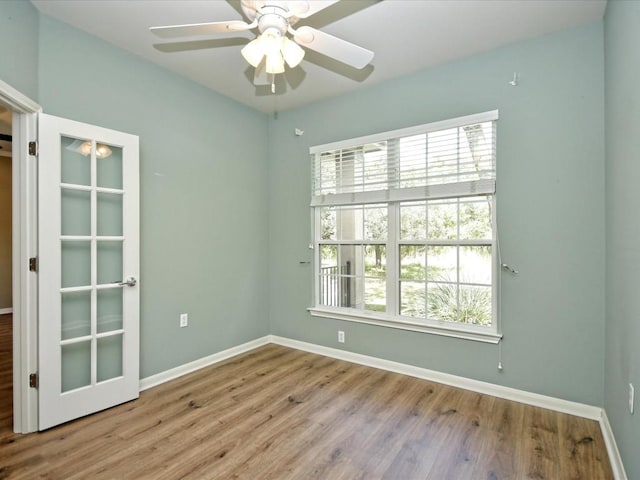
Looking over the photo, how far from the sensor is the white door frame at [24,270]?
2.27 m

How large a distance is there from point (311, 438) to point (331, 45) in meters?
2.45

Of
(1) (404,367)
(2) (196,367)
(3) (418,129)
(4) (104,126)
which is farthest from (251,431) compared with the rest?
(3) (418,129)

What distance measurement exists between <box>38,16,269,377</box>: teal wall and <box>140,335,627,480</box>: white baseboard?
0.09 metres

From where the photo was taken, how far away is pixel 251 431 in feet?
7.60

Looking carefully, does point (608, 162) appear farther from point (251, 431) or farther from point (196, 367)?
point (196, 367)

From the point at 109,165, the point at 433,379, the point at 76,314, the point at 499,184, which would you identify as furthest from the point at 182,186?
the point at 433,379

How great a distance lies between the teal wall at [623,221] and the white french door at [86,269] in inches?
127

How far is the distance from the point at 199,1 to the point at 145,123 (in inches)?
47.4

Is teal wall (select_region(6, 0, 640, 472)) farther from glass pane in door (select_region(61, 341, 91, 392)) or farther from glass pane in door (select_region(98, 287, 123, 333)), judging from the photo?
glass pane in door (select_region(61, 341, 91, 392))

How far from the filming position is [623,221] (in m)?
1.89

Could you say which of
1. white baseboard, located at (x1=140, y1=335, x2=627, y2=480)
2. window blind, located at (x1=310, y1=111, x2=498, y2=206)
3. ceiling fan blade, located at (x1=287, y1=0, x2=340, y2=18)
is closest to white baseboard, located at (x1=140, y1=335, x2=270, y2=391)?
white baseboard, located at (x1=140, y1=335, x2=627, y2=480)

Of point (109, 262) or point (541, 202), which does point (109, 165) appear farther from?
point (541, 202)

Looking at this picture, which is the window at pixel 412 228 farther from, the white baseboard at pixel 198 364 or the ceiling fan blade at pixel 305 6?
the ceiling fan blade at pixel 305 6

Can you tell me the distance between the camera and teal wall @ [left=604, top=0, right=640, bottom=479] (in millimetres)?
1630
